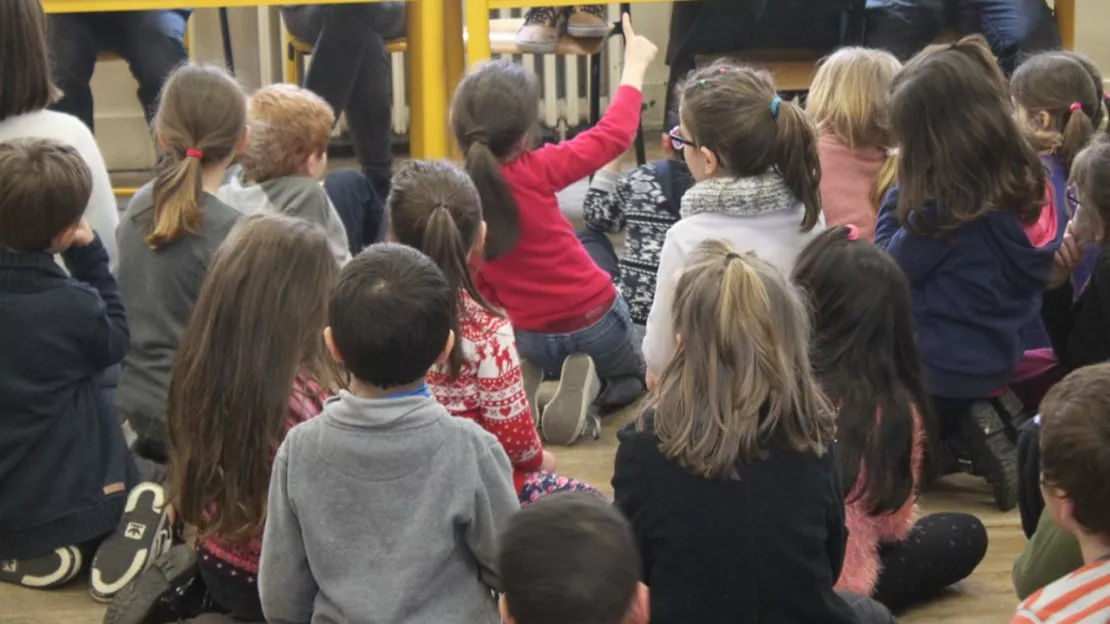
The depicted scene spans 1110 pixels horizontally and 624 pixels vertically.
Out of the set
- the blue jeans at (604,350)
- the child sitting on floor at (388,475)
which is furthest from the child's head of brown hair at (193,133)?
the child sitting on floor at (388,475)

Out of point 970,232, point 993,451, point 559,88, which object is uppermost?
point 970,232

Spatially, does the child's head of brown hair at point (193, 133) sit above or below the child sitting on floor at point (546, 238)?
above

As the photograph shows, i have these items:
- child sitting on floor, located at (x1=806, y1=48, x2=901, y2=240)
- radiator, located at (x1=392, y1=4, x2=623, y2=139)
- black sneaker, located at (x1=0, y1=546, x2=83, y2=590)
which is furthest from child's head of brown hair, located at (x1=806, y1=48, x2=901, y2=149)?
radiator, located at (x1=392, y1=4, x2=623, y2=139)

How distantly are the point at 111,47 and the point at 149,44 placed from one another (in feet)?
0.44

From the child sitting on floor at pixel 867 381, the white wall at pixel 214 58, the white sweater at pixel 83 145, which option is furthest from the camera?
the white wall at pixel 214 58

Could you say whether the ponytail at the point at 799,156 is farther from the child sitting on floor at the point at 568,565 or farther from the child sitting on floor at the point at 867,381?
the child sitting on floor at the point at 568,565

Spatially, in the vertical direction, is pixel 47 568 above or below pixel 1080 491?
below

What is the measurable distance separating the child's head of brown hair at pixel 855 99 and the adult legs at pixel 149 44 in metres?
1.77

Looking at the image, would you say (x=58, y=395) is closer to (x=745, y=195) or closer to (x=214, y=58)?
(x=745, y=195)

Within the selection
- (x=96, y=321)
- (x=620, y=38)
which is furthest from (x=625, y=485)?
(x=620, y=38)

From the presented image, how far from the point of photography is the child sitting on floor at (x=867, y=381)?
1902 mm

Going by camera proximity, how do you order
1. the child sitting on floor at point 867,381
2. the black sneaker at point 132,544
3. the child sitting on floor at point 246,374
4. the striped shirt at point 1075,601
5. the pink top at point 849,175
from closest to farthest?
the striped shirt at point 1075,601
the child sitting on floor at point 246,374
the child sitting on floor at point 867,381
the black sneaker at point 132,544
the pink top at point 849,175

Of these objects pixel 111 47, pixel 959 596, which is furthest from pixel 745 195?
pixel 111 47

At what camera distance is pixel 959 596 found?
213 cm
